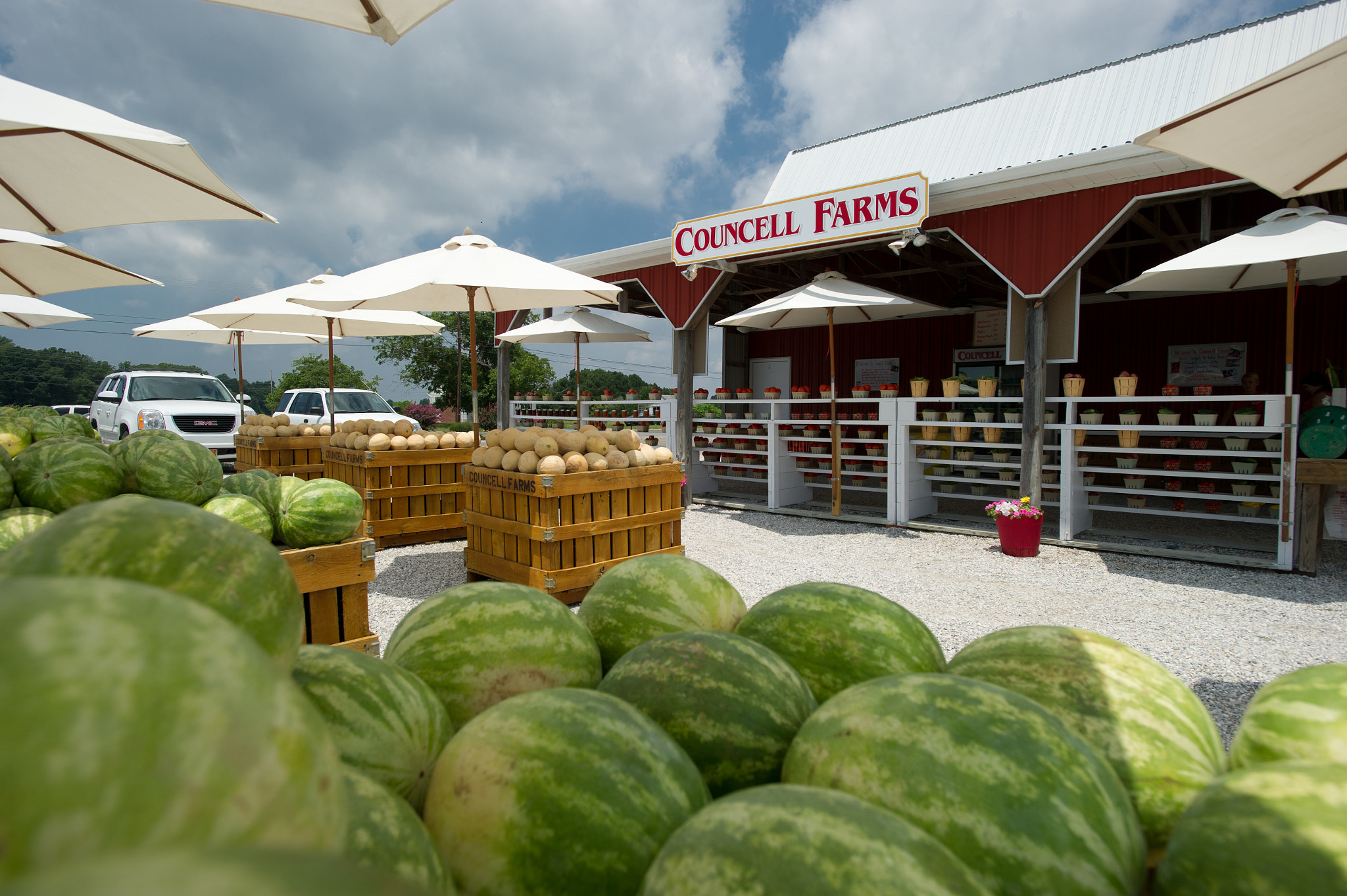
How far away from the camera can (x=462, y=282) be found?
589 centimetres

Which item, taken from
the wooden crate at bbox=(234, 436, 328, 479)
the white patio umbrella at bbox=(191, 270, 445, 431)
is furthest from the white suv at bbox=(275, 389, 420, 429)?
the wooden crate at bbox=(234, 436, 328, 479)

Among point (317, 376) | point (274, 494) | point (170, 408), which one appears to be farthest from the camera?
point (317, 376)

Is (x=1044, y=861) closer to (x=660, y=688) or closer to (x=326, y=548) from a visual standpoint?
(x=660, y=688)

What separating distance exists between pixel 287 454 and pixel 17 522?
7.65m

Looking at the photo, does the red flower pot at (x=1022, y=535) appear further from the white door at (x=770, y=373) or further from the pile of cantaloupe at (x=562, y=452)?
the white door at (x=770, y=373)

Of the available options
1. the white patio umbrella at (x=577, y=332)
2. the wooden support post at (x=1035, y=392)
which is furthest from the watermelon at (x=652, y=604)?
the white patio umbrella at (x=577, y=332)

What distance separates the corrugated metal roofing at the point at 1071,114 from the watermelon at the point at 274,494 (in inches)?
448

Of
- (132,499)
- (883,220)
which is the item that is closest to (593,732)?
(132,499)

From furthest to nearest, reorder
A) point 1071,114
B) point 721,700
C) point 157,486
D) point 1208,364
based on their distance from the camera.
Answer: point 1071,114
point 1208,364
point 157,486
point 721,700

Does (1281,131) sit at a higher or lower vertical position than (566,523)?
higher

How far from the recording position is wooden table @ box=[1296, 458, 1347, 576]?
19.7ft

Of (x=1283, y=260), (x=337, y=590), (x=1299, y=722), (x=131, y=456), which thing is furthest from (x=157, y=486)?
(x=1283, y=260)

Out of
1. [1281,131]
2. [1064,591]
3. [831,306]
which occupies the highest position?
[1281,131]

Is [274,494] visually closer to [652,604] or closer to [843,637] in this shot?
[652,604]
